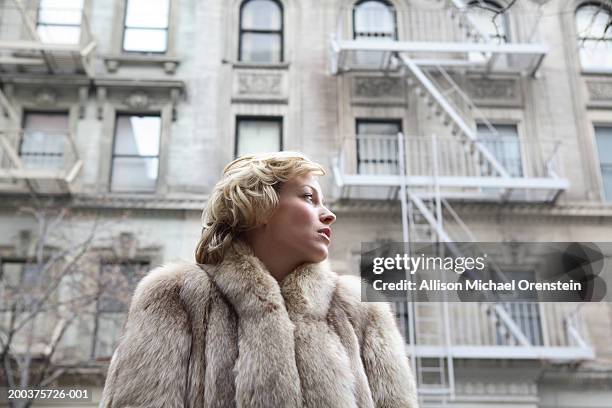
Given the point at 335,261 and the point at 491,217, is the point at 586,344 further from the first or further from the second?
the point at 335,261

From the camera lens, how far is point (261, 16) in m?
16.3

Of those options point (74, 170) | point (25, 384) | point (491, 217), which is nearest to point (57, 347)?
point (25, 384)

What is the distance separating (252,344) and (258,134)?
12963 millimetres

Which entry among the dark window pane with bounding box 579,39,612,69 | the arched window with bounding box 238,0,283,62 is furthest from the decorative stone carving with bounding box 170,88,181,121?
the dark window pane with bounding box 579,39,612,69

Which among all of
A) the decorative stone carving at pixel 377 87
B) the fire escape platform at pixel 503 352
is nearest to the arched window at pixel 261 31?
the decorative stone carving at pixel 377 87

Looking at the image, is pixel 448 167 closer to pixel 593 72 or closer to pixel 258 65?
pixel 593 72

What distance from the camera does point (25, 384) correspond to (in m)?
11.3

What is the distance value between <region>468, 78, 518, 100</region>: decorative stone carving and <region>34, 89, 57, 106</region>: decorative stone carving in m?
9.96

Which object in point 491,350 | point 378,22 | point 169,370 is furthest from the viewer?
point 378,22

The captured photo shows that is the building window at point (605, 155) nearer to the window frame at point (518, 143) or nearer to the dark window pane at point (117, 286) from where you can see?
the window frame at point (518, 143)

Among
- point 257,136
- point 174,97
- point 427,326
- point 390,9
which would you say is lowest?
point 427,326

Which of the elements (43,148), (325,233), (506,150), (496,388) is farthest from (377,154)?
(325,233)

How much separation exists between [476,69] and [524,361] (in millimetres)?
7057

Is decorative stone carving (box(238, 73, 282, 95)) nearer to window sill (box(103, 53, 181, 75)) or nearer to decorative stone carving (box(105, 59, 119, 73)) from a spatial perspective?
window sill (box(103, 53, 181, 75))
